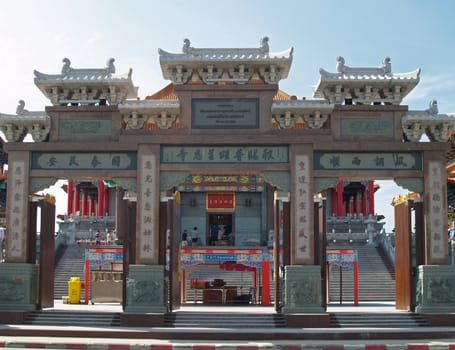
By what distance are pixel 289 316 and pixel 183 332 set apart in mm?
2556

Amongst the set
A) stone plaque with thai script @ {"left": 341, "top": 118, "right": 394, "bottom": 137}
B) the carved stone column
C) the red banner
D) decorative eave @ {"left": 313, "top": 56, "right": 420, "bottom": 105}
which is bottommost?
the carved stone column

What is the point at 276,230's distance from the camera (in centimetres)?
1830

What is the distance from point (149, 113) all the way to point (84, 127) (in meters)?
1.60

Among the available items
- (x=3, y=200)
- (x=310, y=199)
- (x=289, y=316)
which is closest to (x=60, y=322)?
(x=289, y=316)

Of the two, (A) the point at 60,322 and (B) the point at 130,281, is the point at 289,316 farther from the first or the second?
(A) the point at 60,322

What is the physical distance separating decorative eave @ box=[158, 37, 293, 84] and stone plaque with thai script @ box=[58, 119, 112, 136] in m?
1.92

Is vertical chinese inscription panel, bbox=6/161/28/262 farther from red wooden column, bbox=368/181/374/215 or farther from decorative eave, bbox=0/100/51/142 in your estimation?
red wooden column, bbox=368/181/374/215

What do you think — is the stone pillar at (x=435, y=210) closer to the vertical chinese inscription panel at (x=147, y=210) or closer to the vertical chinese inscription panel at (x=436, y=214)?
the vertical chinese inscription panel at (x=436, y=214)

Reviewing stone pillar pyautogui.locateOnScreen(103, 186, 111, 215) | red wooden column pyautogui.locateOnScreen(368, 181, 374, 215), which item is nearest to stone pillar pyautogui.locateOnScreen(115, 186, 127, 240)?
stone pillar pyautogui.locateOnScreen(103, 186, 111, 215)

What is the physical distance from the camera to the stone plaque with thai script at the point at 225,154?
17.2 m

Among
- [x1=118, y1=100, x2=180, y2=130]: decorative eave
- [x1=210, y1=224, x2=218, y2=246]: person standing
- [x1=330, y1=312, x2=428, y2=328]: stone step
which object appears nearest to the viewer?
[x1=330, y1=312, x2=428, y2=328]: stone step

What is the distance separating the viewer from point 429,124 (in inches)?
685

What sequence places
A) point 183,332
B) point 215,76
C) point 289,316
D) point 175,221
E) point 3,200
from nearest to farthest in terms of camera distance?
point 183,332, point 289,316, point 215,76, point 175,221, point 3,200

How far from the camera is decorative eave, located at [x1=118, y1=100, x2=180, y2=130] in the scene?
683 inches
